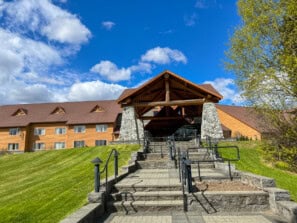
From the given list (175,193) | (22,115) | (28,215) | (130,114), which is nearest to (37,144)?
(22,115)

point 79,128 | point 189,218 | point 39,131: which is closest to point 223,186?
point 189,218

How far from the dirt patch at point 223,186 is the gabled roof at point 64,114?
3039 cm

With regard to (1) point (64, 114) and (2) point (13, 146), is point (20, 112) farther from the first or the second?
(1) point (64, 114)

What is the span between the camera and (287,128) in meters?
9.63

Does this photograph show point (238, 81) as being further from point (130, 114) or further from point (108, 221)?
point (130, 114)

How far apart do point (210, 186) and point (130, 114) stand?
14.9m

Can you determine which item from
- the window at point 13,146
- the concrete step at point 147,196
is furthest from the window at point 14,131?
the concrete step at point 147,196

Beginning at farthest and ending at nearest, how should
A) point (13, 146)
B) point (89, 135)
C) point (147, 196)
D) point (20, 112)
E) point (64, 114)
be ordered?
point (20, 112), point (64, 114), point (13, 146), point (89, 135), point (147, 196)

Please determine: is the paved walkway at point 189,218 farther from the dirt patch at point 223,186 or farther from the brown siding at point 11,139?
the brown siding at point 11,139

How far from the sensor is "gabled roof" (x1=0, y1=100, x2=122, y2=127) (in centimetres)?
3822

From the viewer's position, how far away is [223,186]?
7.20 meters

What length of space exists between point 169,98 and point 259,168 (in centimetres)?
1033

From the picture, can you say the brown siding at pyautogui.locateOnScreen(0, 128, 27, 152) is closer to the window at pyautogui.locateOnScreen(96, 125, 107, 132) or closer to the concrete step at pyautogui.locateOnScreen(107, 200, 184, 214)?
the window at pyautogui.locateOnScreen(96, 125, 107, 132)

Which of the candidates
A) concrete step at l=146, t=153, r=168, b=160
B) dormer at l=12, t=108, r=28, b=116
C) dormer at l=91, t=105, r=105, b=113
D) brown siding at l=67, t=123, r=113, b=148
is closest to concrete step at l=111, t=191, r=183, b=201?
concrete step at l=146, t=153, r=168, b=160
